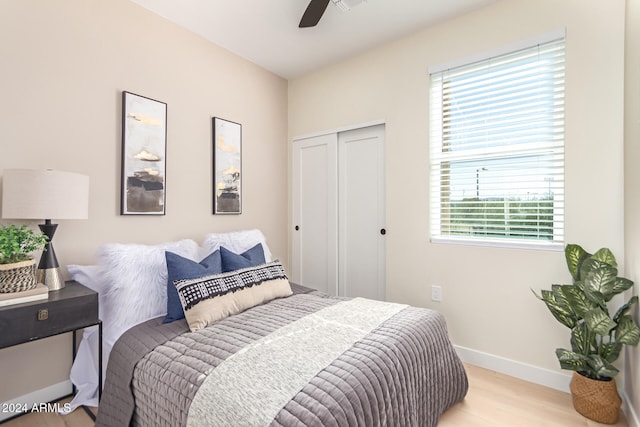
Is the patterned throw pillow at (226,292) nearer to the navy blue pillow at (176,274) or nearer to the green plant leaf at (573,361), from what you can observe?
the navy blue pillow at (176,274)

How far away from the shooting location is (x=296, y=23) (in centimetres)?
262

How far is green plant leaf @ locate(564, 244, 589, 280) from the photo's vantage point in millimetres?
1921

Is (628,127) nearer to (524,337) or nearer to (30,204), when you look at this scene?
(524,337)

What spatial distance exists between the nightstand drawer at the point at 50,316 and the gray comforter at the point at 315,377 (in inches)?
10.0

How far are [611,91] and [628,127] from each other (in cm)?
29

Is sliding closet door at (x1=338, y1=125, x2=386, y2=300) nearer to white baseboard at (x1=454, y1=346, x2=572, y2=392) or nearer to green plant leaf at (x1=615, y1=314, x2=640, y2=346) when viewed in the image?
white baseboard at (x1=454, y1=346, x2=572, y2=392)

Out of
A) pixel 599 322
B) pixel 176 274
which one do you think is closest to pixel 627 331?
pixel 599 322

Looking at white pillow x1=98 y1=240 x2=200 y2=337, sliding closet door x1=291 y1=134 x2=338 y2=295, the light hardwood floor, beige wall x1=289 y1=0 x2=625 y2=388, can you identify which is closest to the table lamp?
white pillow x1=98 y1=240 x2=200 y2=337

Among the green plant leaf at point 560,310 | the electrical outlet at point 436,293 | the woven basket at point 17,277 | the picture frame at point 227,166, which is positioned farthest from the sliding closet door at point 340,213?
the woven basket at point 17,277

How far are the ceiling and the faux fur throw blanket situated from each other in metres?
2.30

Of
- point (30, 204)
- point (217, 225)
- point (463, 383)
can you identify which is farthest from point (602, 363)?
point (30, 204)

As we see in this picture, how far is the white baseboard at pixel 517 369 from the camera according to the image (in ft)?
7.04

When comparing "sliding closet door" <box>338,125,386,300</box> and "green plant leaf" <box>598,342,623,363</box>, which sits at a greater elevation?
"sliding closet door" <box>338,125,386,300</box>

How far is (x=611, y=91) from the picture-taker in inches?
77.3
